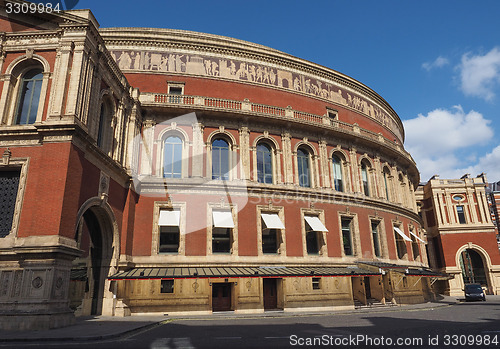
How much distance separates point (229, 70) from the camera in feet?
94.9

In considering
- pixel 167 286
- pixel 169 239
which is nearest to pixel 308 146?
pixel 169 239

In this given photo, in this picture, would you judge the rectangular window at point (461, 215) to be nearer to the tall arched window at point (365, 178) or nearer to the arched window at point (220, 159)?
the tall arched window at point (365, 178)

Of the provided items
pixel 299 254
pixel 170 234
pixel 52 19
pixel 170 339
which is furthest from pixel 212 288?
pixel 52 19

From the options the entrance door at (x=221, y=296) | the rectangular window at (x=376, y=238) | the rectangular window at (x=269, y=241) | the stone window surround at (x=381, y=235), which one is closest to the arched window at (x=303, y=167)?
the rectangular window at (x=269, y=241)

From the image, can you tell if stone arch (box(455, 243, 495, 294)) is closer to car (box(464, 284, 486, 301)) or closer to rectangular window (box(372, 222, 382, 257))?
car (box(464, 284, 486, 301))

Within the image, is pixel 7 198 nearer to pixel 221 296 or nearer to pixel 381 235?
pixel 221 296

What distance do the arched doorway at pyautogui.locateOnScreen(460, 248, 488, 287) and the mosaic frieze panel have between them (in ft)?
96.5

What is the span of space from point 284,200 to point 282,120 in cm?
617

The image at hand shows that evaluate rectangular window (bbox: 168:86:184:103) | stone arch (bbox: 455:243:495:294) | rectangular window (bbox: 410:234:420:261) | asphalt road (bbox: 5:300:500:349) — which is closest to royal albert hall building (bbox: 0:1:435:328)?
rectangular window (bbox: 168:86:184:103)

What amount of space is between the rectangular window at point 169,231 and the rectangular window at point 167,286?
8.16ft

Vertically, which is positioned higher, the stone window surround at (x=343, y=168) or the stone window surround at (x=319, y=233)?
the stone window surround at (x=343, y=168)

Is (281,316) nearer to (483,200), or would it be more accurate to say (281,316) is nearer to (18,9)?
(18,9)

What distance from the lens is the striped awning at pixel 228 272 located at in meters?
19.8

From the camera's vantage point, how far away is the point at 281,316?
19.9 meters
